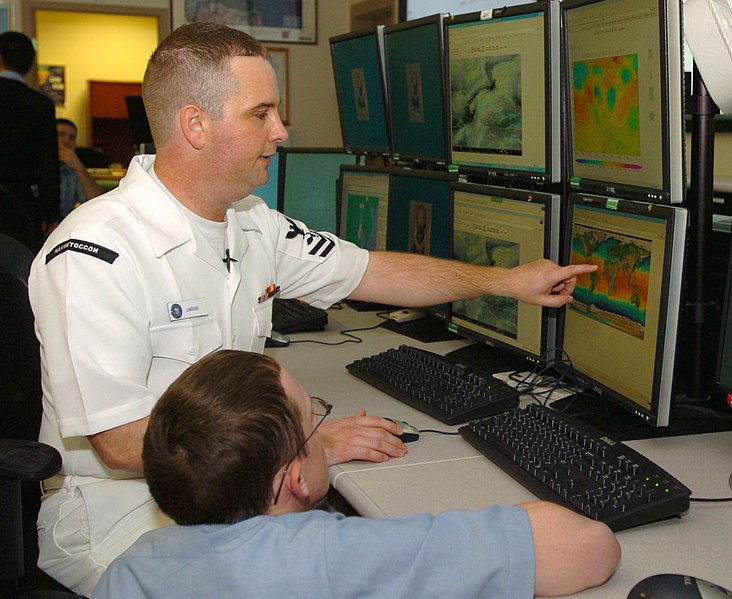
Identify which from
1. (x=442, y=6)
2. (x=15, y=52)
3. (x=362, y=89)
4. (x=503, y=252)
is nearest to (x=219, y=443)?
(x=503, y=252)

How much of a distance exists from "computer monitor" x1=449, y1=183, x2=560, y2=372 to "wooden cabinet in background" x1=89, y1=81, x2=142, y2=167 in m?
6.93

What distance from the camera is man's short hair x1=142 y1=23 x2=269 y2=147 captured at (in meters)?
1.60

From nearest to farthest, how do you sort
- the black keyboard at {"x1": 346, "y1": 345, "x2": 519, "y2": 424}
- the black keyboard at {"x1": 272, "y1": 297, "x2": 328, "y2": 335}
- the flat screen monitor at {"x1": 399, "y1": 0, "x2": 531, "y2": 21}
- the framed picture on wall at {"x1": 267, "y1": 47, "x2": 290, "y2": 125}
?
1. the black keyboard at {"x1": 346, "y1": 345, "x2": 519, "y2": 424}
2. the black keyboard at {"x1": 272, "y1": 297, "x2": 328, "y2": 335}
3. the flat screen monitor at {"x1": 399, "y1": 0, "x2": 531, "y2": 21}
4. the framed picture on wall at {"x1": 267, "y1": 47, "x2": 290, "y2": 125}

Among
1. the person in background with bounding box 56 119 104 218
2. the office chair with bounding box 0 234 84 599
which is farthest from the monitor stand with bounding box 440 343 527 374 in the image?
the person in background with bounding box 56 119 104 218

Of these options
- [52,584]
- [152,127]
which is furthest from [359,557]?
[152,127]

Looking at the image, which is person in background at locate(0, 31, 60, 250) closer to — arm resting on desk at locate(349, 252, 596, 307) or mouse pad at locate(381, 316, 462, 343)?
mouse pad at locate(381, 316, 462, 343)

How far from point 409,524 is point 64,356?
0.70m

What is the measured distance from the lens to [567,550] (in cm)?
100

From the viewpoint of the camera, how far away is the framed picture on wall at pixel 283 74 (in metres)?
6.16

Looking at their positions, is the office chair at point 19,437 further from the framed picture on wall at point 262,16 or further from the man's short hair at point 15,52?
the framed picture on wall at point 262,16

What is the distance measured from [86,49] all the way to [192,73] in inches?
318

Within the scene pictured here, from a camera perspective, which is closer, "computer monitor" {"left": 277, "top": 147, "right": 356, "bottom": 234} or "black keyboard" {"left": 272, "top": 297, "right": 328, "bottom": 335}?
"black keyboard" {"left": 272, "top": 297, "right": 328, "bottom": 335}

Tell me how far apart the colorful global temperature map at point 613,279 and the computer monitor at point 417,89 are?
0.66m

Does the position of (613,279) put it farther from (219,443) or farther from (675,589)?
(219,443)
